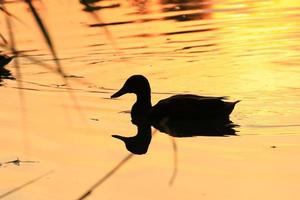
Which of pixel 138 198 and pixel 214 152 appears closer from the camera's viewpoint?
pixel 138 198

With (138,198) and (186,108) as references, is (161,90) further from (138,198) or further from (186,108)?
(138,198)

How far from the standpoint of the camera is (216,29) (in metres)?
16.7

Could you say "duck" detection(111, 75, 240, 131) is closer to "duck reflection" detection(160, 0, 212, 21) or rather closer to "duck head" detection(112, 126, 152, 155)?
"duck head" detection(112, 126, 152, 155)

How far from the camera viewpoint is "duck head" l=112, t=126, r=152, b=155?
27.4 ft

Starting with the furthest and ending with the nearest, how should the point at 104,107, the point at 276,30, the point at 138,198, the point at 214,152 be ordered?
the point at 276,30, the point at 104,107, the point at 214,152, the point at 138,198

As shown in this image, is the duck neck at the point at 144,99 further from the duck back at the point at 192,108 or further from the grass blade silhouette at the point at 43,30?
the grass blade silhouette at the point at 43,30

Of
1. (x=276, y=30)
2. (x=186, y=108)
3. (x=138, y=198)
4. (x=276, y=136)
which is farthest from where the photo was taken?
(x=276, y=30)

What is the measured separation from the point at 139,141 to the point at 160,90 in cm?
323

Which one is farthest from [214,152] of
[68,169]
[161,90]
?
[161,90]

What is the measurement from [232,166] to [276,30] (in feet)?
30.9

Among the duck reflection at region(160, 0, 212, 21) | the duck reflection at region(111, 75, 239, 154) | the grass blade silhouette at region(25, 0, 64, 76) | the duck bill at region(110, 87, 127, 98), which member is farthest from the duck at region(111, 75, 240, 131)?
the duck reflection at region(160, 0, 212, 21)

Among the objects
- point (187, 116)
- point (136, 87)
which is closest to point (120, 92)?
point (136, 87)

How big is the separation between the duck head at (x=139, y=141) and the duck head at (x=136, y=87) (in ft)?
3.76

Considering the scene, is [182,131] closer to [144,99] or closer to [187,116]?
[187,116]
